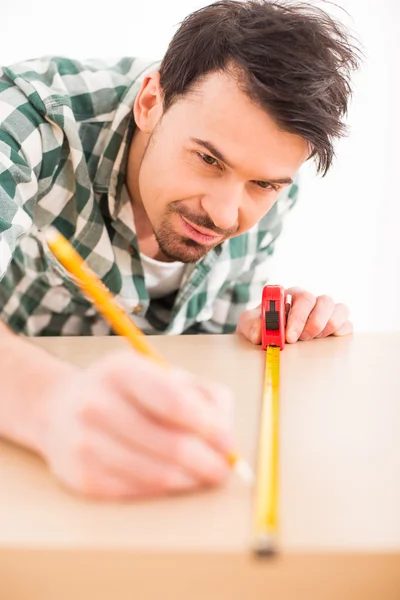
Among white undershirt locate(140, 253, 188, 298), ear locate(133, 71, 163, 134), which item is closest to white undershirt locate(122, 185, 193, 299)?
white undershirt locate(140, 253, 188, 298)

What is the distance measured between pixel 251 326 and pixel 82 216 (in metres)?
0.40

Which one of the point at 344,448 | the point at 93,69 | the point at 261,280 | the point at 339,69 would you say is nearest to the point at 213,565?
the point at 344,448

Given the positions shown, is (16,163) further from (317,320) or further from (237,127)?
(317,320)

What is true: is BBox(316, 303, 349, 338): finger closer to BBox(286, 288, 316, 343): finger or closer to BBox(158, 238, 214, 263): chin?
BBox(286, 288, 316, 343): finger

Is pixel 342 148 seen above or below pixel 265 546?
above

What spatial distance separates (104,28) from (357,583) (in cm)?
181

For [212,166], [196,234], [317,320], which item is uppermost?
[212,166]

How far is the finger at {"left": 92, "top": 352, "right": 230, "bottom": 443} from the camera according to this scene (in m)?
0.45

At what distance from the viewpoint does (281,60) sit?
34.3 inches

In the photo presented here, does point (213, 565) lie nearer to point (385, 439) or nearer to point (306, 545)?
point (306, 545)

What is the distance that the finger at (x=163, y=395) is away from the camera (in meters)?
0.45

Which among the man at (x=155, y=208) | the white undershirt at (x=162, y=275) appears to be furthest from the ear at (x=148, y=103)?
the white undershirt at (x=162, y=275)

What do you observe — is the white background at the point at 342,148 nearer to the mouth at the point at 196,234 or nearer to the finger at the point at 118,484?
the mouth at the point at 196,234

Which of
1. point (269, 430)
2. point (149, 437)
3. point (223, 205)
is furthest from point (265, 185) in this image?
point (149, 437)
